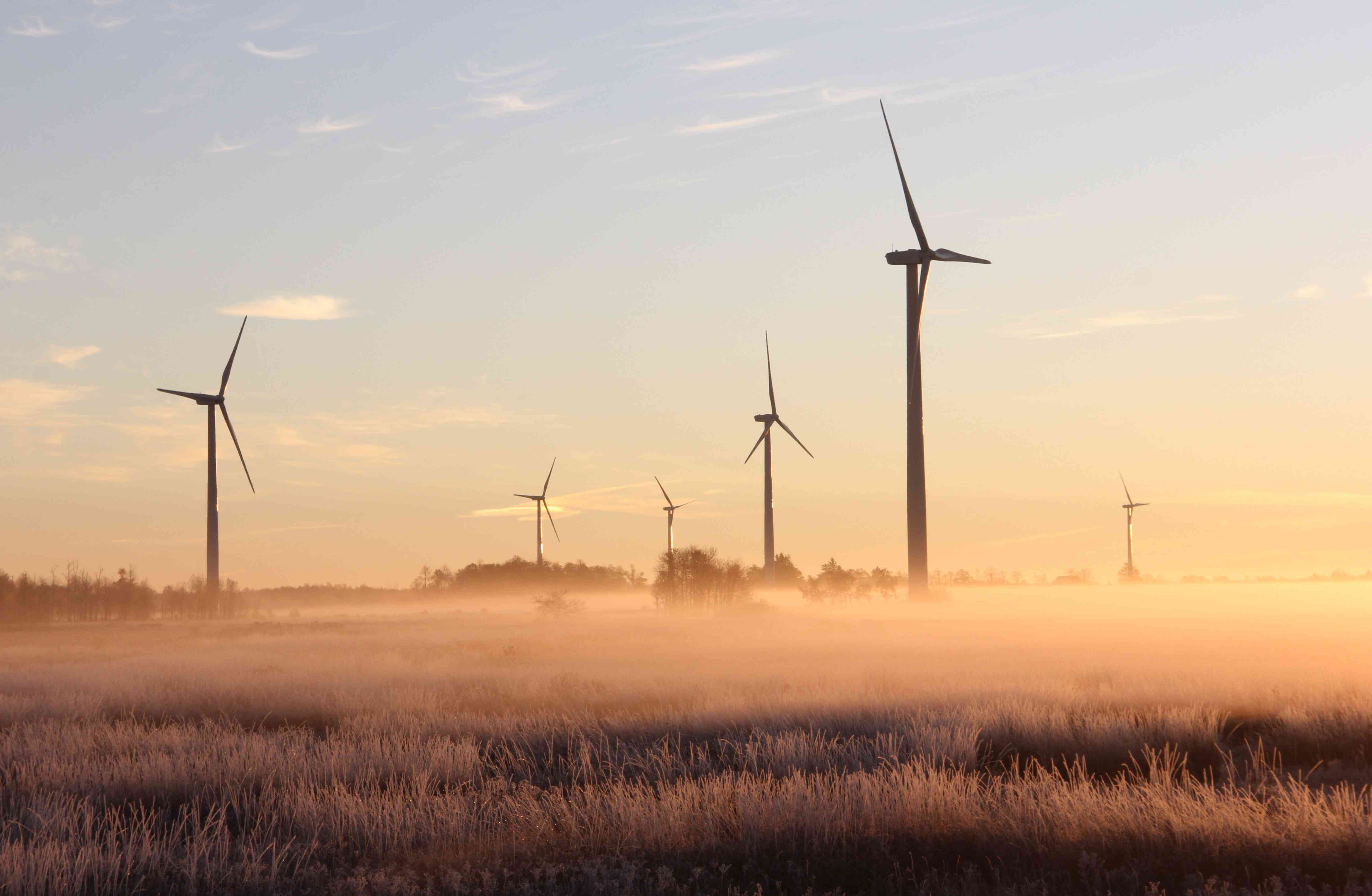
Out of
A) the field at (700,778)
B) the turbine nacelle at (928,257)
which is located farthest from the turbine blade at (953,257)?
the field at (700,778)

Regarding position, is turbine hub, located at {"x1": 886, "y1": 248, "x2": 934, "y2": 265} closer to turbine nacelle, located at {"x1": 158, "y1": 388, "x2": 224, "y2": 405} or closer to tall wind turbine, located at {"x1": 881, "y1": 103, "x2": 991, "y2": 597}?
tall wind turbine, located at {"x1": 881, "y1": 103, "x2": 991, "y2": 597}

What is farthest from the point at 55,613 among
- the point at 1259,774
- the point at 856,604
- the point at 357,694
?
the point at 1259,774

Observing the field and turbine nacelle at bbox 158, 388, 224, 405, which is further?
turbine nacelle at bbox 158, 388, 224, 405

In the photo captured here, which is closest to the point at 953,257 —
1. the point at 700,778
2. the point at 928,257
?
the point at 928,257

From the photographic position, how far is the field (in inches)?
397

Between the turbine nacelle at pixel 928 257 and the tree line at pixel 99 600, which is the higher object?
the turbine nacelle at pixel 928 257

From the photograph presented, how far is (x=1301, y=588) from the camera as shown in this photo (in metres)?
128

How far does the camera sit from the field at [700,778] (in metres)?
10.1

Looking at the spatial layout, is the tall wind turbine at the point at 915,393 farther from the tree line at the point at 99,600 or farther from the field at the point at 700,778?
the tree line at the point at 99,600

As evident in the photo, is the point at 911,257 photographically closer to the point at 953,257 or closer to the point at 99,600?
the point at 953,257

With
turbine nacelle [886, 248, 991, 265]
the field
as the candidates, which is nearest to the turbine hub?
turbine nacelle [886, 248, 991, 265]

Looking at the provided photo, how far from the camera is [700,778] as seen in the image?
14828mm

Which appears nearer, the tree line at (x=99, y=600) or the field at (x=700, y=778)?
the field at (x=700, y=778)

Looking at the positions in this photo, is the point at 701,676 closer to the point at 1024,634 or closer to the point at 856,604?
the point at 1024,634
